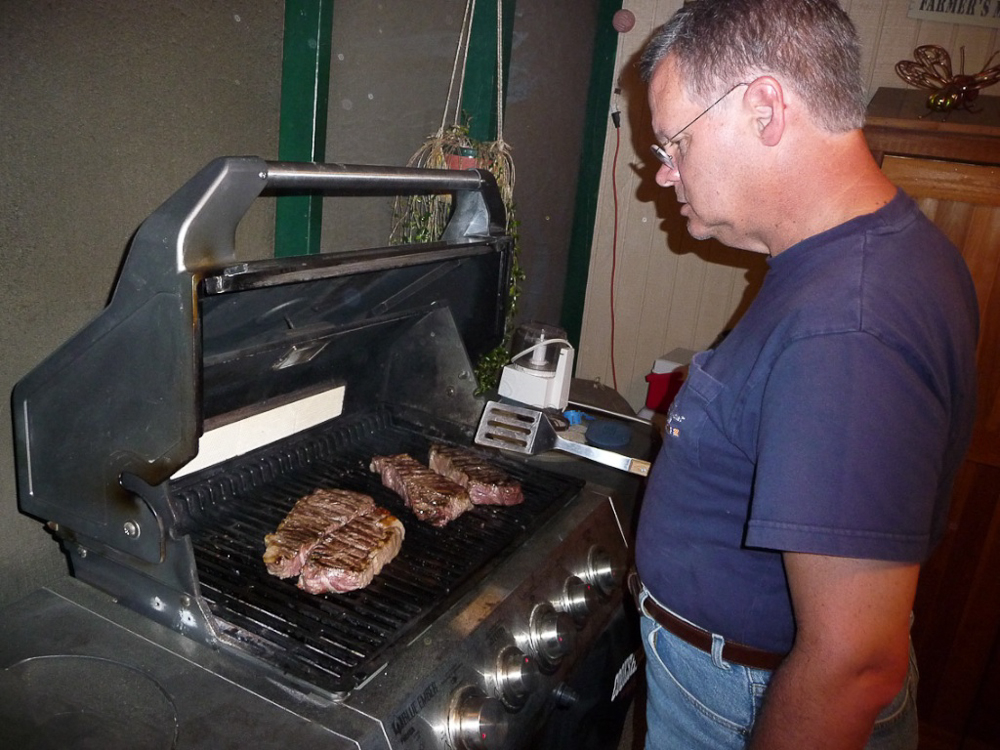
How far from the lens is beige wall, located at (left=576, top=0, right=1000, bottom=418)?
4137mm

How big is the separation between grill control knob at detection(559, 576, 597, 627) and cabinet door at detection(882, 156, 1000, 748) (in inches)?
74.2

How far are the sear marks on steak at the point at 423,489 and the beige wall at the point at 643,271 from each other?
8.82 feet

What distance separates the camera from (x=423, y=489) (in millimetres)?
1858

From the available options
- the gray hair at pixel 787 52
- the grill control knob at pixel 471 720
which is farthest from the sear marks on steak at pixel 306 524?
the gray hair at pixel 787 52

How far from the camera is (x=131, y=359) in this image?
1190 mm

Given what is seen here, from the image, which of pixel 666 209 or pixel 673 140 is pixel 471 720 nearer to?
pixel 673 140

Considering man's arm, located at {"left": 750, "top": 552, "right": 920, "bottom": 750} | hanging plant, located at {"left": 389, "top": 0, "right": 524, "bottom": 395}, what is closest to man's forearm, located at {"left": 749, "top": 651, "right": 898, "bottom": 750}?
man's arm, located at {"left": 750, "top": 552, "right": 920, "bottom": 750}

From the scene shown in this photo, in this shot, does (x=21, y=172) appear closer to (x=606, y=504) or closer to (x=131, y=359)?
(x=131, y=359)

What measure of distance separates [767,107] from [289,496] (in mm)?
1373

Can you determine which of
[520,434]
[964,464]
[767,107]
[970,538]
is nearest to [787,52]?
[767,107]

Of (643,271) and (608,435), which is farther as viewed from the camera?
(643,271)

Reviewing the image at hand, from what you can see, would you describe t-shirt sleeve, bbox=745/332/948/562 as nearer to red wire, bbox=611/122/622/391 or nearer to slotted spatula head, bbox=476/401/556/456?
slotted spatula head, bbox=476/401/556/456

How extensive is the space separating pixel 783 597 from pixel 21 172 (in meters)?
1.57

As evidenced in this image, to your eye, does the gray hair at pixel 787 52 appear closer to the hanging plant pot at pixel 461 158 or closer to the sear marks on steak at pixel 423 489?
the sear marks on steak at pixel 423 489
